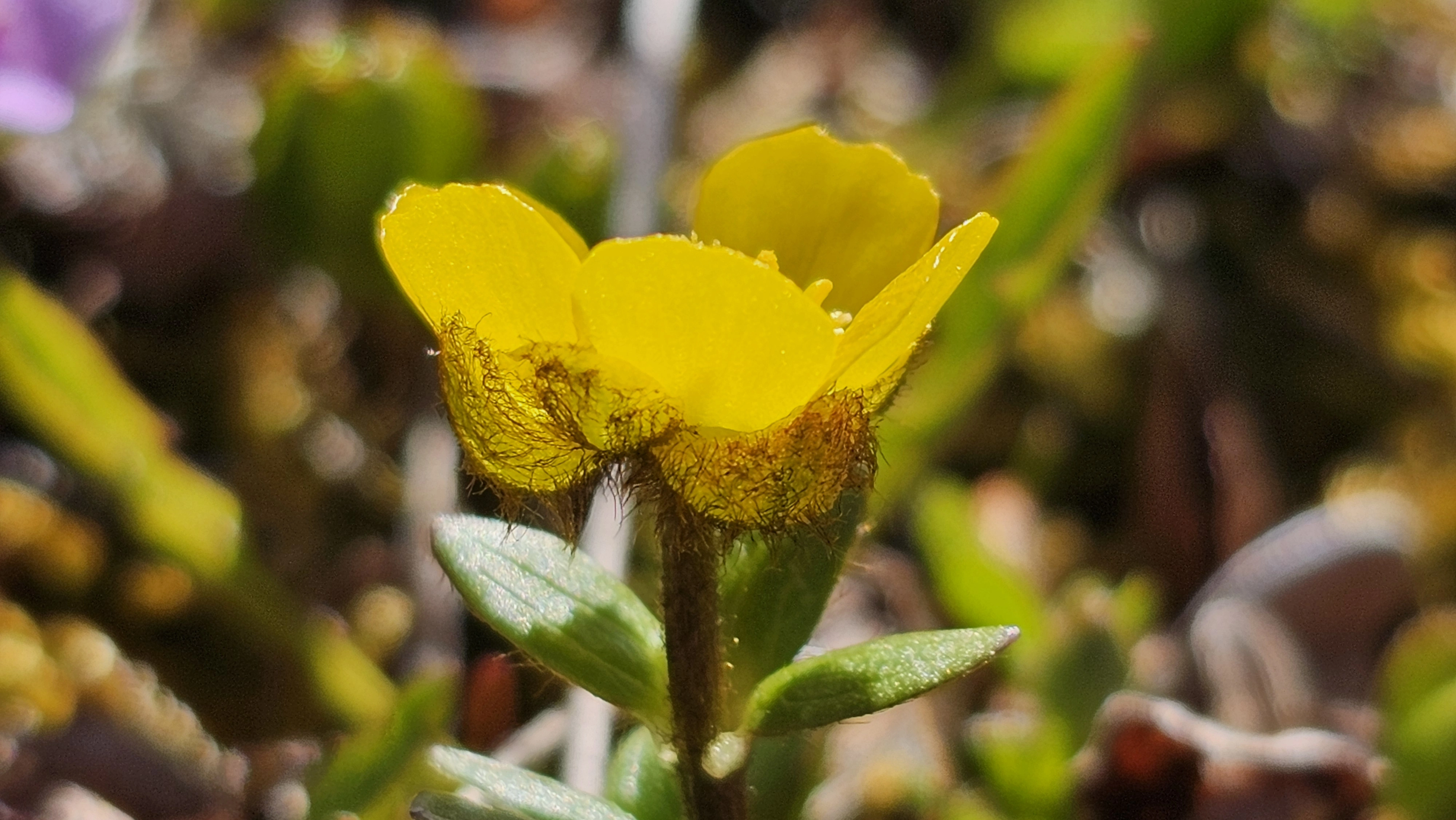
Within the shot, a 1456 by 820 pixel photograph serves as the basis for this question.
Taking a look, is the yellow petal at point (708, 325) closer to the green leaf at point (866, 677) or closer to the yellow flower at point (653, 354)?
the yellow flower at point (653, 354)

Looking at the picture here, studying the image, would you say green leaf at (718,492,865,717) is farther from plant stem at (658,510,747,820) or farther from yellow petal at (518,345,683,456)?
yellow petal at (518,345,683,456)

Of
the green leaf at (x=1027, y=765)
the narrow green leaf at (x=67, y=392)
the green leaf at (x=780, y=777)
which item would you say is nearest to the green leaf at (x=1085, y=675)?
the green leaf at (x=1027, y=765)

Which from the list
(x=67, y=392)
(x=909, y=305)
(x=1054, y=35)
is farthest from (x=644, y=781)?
(x=1054, y=35)

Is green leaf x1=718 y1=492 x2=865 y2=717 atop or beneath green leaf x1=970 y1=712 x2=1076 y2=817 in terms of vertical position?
beneath

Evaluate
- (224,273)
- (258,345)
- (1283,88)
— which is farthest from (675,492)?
(1283,88)

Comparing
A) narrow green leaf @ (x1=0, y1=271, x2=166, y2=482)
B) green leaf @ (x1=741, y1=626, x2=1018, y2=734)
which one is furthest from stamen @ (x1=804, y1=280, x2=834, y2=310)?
narrow green leaf @ (x1=0, y1=271, x2=166, y2=482)

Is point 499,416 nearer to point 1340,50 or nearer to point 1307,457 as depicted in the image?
point 1307,457

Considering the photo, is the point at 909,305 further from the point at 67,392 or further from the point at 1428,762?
the point at 67,392
